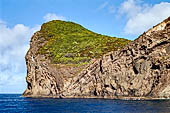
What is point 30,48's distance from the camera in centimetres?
15800

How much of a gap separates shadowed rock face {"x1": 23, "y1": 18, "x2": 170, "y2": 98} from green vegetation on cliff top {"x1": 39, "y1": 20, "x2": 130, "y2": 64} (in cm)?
1173

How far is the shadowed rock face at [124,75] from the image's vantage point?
9681 cm

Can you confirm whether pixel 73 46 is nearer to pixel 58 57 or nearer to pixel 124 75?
→ pixel 58 57

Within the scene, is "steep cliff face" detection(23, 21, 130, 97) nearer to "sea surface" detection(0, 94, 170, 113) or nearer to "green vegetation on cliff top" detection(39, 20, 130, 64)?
"green vegetation on cliff top" detection(39, 20, 130, 64)

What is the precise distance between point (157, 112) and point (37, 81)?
8976 centimetres

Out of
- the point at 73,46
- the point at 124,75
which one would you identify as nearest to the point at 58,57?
the point at 73,46

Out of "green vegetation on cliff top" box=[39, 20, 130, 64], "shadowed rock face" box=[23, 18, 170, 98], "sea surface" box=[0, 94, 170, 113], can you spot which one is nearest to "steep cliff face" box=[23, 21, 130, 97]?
"green vegetation on cliff top" box=[39, 20, 130, 64]

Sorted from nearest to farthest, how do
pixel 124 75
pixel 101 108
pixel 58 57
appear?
pixel 101 108
pixel 124 75
pixel 58 57

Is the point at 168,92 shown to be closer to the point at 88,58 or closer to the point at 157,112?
the point at 157,112

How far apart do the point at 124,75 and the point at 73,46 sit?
5811cm

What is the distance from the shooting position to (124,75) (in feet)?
348

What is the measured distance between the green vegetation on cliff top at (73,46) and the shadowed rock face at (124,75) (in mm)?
11728

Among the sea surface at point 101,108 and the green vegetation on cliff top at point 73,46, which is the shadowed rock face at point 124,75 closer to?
the green vegetation on cliff top at point 73,46

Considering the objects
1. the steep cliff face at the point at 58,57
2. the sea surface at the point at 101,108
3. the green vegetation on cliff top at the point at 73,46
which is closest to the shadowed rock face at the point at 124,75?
the steep cliff face at the point at 58,57
